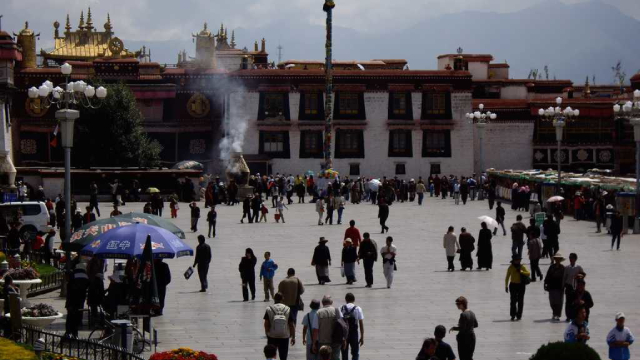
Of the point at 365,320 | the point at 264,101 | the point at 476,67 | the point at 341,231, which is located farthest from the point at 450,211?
the point at 476,67

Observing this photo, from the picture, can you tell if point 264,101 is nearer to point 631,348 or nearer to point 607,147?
point 607,147

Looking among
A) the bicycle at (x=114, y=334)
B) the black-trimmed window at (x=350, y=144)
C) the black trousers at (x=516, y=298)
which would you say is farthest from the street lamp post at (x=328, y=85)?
the bicycle at (x=114, y=334)

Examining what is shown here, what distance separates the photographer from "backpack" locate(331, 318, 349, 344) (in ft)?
56.5

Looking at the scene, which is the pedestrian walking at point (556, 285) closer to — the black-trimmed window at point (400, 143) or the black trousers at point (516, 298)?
the black trousers at point (516, 298)

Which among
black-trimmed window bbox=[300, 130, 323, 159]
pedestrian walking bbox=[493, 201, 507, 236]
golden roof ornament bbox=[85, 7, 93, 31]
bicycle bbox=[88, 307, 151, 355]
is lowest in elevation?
bicycle bbox=[88, 307, 151, 355]

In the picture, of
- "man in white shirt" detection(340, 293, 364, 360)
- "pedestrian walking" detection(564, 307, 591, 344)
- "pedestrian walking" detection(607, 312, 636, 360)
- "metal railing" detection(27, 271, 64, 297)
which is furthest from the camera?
"metal railing" detection(27, 271, 64, 297)

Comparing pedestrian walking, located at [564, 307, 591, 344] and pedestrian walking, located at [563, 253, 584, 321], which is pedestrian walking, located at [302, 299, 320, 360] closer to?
pedestrian walking, located at [564, 307, 591, 344]

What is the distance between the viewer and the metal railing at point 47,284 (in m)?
25.3

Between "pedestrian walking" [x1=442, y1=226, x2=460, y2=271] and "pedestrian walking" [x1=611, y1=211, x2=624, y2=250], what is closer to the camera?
"pedestrian walking" [x1=442, y1=226, x2=460, y2=271]

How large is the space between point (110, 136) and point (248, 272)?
4007 centimetres

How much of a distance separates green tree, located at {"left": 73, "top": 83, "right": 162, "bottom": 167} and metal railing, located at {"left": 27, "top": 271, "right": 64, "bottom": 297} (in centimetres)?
3658

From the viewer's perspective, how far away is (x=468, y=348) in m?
17.0

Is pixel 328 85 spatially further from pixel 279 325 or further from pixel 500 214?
pixel 279 325

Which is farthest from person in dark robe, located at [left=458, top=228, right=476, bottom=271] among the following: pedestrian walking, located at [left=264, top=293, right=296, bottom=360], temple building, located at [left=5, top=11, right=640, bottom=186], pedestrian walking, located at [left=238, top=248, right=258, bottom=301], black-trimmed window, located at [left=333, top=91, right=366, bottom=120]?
black-trimmed window, located at [left=333, top=91, right=366, bottom=120]
